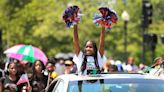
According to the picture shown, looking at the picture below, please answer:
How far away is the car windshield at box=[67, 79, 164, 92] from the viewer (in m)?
7.90

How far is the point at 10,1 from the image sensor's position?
44.2 meters

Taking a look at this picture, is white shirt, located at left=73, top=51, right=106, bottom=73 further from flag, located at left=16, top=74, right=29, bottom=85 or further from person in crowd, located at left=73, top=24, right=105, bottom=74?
flag, located at left=16, top=74, right=29, bottom=85

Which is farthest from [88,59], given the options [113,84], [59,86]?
[113,84]

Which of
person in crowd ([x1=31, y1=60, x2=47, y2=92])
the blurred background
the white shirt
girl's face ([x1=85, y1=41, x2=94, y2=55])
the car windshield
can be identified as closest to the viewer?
the car windshield

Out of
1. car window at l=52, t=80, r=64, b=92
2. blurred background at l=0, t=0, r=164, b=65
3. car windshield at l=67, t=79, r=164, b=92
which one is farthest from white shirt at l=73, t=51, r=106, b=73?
blurred background at l=0, t=0, r=164, b=65

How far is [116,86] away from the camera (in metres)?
7.92

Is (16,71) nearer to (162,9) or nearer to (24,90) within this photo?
(24,90)

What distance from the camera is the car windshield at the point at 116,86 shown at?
7.90 m

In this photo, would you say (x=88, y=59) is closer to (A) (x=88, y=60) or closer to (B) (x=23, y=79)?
(A) (x=88, y=60)

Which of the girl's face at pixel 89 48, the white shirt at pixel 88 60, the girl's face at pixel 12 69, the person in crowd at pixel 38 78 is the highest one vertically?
the girl's face at pixel 89 48

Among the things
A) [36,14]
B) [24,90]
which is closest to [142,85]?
[24,90]

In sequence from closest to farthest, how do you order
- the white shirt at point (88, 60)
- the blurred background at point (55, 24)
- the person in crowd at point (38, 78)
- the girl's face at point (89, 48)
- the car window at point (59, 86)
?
the car window at point (59, 86), the girl's face at point (89, 48), the white shirt at point (88, 60), the person in crowd at point (38, 78), the blurred background at point (55, 24)

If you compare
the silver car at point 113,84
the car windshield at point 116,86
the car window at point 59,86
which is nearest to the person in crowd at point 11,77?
the car window at point 59,86

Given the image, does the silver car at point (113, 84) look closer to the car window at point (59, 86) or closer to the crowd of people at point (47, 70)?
the car window at point (59, 86)
